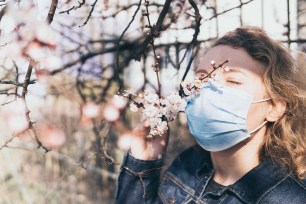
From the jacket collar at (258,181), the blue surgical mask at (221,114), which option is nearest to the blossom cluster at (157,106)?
the blue surgical mask at (221,114)

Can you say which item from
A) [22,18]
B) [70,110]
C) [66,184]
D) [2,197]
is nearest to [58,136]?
[70,110]

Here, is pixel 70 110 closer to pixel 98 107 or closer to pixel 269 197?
pixel 98 107

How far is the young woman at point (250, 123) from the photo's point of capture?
78.5 inches

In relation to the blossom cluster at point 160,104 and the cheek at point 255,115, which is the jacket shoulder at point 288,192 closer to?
the cheek at point 255,115

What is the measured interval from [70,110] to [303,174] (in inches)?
113

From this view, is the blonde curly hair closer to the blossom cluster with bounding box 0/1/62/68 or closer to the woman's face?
the woman's face

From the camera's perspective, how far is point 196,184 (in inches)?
88.7

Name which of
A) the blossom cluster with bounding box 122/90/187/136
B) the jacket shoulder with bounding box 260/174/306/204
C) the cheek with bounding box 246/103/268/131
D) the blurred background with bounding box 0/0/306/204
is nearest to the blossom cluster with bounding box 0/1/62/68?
the blurred background with bounding box 0/0/306/204

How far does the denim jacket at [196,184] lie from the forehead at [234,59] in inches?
16.7

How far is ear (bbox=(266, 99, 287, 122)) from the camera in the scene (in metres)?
2.07

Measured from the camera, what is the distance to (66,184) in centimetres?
455

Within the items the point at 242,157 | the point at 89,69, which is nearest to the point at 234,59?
the point at 242,157

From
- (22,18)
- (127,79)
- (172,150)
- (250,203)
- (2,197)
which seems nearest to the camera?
(22,18)

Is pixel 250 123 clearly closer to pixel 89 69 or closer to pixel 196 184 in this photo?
pixel 196 184
